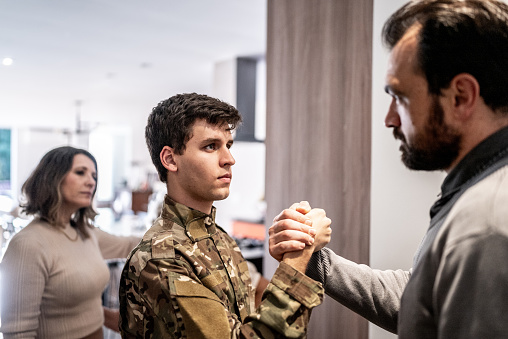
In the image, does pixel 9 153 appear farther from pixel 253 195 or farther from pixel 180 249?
pixel 180 249

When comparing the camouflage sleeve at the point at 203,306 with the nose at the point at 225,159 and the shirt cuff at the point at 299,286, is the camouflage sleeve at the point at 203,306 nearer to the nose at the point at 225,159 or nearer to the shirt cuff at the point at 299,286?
the shirt cuff at the point at 299,286

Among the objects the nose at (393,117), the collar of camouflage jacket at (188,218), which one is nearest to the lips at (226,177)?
the collar of camouflage jacket at (188,218)

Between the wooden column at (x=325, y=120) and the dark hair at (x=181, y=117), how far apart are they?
1125 mm

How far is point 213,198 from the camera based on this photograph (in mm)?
1266

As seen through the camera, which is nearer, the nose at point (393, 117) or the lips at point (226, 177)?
the nose at point (393, 117)

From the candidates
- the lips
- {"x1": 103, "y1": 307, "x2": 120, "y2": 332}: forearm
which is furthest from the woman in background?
the lips

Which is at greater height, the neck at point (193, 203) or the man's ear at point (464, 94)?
the man's ear at point (464, 94)

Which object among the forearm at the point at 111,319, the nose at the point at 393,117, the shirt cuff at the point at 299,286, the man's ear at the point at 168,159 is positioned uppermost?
the nose at the point at 393,117

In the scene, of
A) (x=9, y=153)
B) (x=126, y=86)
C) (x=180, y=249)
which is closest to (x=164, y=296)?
(x=180, y=249)

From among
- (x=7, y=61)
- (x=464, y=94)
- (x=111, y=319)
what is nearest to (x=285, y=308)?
(x=464, y=94)

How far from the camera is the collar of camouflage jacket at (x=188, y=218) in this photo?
1.24 meters

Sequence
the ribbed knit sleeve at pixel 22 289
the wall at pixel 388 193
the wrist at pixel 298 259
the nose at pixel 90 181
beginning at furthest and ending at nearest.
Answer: the nose at pixel 90 181
the wall at pixel 388 193
the ribbed knit sleeve at pixel 22 289
the wrist at pixel 298 259

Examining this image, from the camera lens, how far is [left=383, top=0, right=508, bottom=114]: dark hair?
2.70ft

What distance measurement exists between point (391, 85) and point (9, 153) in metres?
13.3
